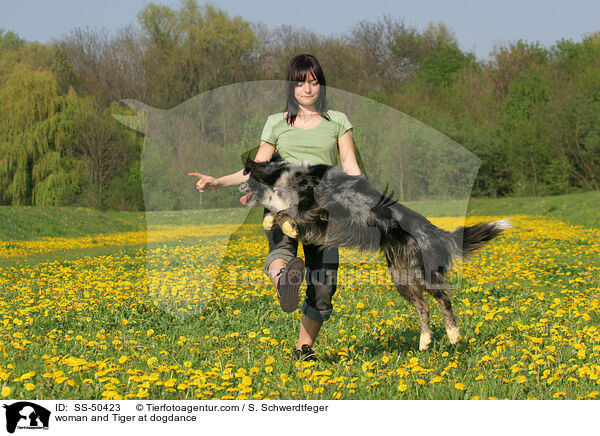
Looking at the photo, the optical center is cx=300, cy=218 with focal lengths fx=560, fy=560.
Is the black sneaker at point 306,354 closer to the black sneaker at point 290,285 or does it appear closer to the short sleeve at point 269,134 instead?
the black sneaker at point 290,285

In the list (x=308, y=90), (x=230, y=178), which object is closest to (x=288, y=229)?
(x=230, y=178)

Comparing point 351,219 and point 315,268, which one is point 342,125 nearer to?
point 351,219

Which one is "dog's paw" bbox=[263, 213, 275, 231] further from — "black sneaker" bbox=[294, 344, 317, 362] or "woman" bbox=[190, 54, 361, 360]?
"black sneaker" bbox=[294, 344, 317, 362]

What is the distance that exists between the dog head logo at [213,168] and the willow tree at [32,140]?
55.0ft

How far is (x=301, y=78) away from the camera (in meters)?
4.59

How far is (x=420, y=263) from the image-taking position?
4.58 m

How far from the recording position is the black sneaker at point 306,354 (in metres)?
4.75

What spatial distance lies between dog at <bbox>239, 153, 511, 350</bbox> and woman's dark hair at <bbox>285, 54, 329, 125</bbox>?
43 centimetres

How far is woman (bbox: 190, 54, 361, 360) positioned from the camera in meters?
4.59

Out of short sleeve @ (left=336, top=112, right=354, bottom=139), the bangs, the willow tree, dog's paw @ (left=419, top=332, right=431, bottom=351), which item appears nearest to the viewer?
the bangs
